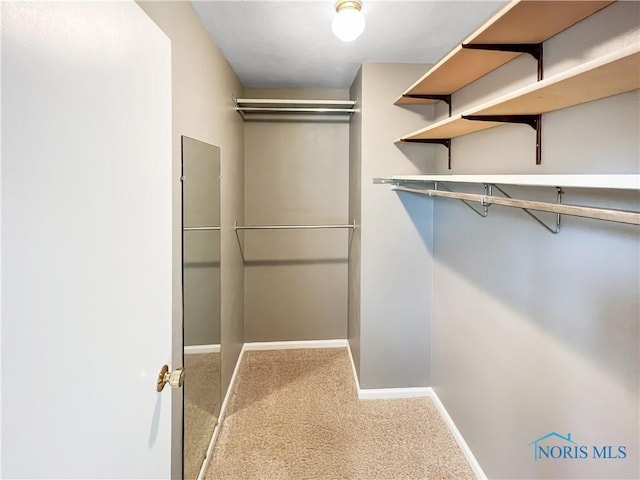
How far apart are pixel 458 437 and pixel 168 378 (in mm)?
1921

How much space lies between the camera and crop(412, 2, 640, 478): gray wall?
1037mm

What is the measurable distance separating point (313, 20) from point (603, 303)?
70.4 inches

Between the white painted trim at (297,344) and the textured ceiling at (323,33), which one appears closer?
the textured ceiling at (323,33)

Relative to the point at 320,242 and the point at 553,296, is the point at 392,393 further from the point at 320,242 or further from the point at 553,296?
the point at 553,296

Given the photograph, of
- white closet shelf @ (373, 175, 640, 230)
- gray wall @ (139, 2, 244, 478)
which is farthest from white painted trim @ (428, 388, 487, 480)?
gray wall @ (139, 2, 244, 478)

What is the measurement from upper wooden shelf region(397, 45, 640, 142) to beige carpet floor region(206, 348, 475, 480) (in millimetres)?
1880

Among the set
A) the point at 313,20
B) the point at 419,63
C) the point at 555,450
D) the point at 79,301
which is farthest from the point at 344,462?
the point at 419,63

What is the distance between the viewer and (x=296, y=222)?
3338mm

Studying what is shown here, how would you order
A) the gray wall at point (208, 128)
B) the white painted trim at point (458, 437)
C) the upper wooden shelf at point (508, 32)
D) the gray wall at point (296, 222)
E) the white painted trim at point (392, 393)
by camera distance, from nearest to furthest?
the upper wooden shelf at point (508, 32) < the gray wall at point (208, 128) < the white painted trim at point (458, 437) < the white painted trim at point (392, 393) < the gray wall at point (296, 222)

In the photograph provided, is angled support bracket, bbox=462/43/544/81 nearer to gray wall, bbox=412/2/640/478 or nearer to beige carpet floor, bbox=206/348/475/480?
gray wall, bbox=412/2/640/478

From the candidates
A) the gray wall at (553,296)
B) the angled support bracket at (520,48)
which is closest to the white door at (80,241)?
the angled support bracket at (520,48)

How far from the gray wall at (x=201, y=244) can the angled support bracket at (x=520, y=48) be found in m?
1.36

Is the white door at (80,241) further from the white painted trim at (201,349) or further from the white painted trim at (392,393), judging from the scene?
the white painted trim at (392,393)

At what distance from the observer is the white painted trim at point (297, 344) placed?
342 cm
